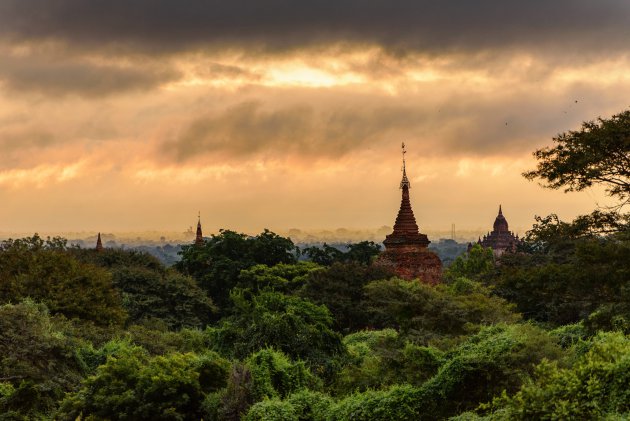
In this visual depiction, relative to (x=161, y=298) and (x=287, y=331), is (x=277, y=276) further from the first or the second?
(x=287, y=331)

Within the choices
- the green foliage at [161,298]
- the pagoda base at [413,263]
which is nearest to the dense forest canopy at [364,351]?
Result: the green foliage at [161,298]

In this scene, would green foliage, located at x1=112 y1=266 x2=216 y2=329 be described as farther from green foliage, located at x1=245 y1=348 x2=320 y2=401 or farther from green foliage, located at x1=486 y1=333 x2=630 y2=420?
green foliage, located at x1=486 y1=333 x2=630 y2=420

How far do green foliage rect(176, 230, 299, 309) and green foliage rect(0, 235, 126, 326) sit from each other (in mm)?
30989

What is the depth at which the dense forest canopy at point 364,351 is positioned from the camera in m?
20.7

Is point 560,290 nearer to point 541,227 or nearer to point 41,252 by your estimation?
point 541,227

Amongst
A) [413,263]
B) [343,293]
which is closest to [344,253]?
[413,263]

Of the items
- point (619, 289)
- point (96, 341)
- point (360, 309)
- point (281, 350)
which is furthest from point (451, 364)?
point (360, 309)

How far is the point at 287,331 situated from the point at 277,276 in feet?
119

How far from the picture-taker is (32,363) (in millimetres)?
Result: 29109

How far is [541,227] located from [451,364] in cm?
789

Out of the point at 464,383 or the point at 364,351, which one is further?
the point at 364,351

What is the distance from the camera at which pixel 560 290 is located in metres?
26.9

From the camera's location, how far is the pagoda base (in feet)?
208

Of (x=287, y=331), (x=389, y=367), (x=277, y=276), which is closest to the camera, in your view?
(x=389, y=367)
